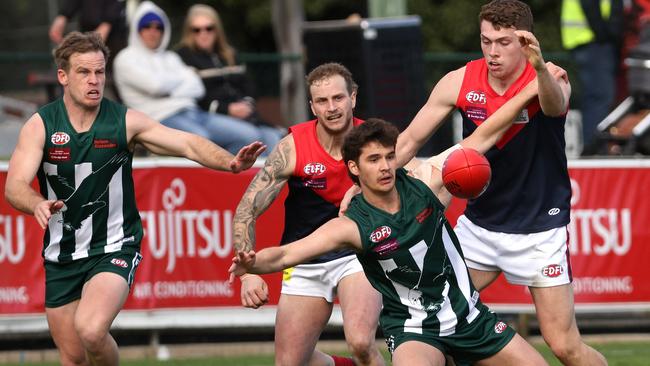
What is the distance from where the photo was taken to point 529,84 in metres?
8.52

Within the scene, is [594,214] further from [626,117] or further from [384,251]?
[384,251]

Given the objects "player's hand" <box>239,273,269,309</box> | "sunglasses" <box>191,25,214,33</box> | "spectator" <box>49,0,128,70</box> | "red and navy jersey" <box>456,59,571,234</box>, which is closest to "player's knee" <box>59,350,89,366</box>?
"player's hand" <box>239,273,269,309</box>

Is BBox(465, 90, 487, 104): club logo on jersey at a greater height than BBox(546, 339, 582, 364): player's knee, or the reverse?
BBox(465, 90, 487, 104): club logo on jersey

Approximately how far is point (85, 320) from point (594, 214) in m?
5.71

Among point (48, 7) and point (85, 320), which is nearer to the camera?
point (85, 320)

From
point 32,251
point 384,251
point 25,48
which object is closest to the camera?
point 384,251

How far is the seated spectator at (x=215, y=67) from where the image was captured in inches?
568

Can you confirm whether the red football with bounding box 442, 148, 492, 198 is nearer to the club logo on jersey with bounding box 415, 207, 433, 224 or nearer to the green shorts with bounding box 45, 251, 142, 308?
the club logo on jersey with bounding box 415, 207, 433, 224

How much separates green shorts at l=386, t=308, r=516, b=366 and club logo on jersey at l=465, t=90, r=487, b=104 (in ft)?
5.02

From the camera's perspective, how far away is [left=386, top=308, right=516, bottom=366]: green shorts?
7820mm

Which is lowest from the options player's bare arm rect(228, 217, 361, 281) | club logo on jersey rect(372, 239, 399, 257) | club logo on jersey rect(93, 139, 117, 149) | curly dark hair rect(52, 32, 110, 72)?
club logo on jersey rect(372, 239, 399, 257)

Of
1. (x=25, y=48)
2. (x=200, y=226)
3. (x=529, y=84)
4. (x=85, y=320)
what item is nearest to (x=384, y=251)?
(x=529, y=84)

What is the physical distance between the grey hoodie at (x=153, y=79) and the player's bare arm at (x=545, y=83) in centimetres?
636

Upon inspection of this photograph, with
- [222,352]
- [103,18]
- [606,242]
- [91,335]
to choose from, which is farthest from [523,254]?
[103,18]
